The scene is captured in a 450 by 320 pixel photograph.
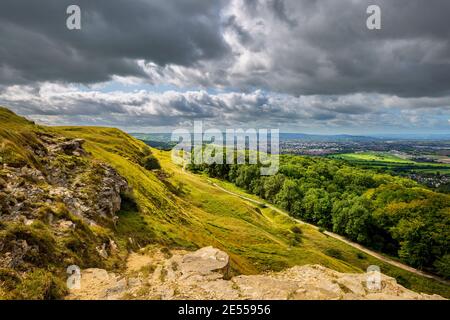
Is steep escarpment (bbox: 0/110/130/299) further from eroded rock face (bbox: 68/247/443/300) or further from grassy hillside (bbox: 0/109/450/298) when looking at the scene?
eroded rock face (bbox: 68/247/443/300)

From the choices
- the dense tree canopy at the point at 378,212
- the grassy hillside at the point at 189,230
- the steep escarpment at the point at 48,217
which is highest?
the steep escarpment at the point at 48,217

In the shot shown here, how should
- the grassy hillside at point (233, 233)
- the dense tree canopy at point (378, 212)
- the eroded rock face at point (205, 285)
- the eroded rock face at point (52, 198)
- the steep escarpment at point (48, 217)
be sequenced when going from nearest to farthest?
the steep escarpment at point (48, 217), the eroded rock face at point (205, 285), the eroded rock face at point (52, 198), the grassy hillside at point (233, 233), the dense tree canopy at point (378, 212)

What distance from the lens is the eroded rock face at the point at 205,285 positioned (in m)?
18.3

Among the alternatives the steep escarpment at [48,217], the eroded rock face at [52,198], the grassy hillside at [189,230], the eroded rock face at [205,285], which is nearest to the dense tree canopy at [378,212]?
the grassy hillside at [189,230]

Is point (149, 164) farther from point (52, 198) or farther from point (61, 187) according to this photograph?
point (52, 198)

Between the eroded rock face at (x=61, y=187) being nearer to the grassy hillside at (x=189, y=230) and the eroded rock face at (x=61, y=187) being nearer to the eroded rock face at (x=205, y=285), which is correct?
the grassy hillside at (x=189, y=230)

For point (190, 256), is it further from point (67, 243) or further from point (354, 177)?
point (354, 177)

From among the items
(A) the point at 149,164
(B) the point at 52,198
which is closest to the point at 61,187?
(B) the point at 52,198

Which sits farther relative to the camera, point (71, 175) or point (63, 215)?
point (71, 175)

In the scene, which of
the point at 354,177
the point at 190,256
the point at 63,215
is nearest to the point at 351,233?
the point at 354,177

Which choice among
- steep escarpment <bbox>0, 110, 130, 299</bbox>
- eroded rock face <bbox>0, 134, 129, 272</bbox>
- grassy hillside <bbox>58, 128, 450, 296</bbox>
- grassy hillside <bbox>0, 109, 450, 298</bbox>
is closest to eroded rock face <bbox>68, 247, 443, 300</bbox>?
steep escarpment <bbox>0, 110, 130, 299</bbox>

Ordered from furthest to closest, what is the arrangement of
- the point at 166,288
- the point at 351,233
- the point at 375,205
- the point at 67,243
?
the point at 375,205 → the point at 351,233 → the point at 67,243 → the point at 166,288
